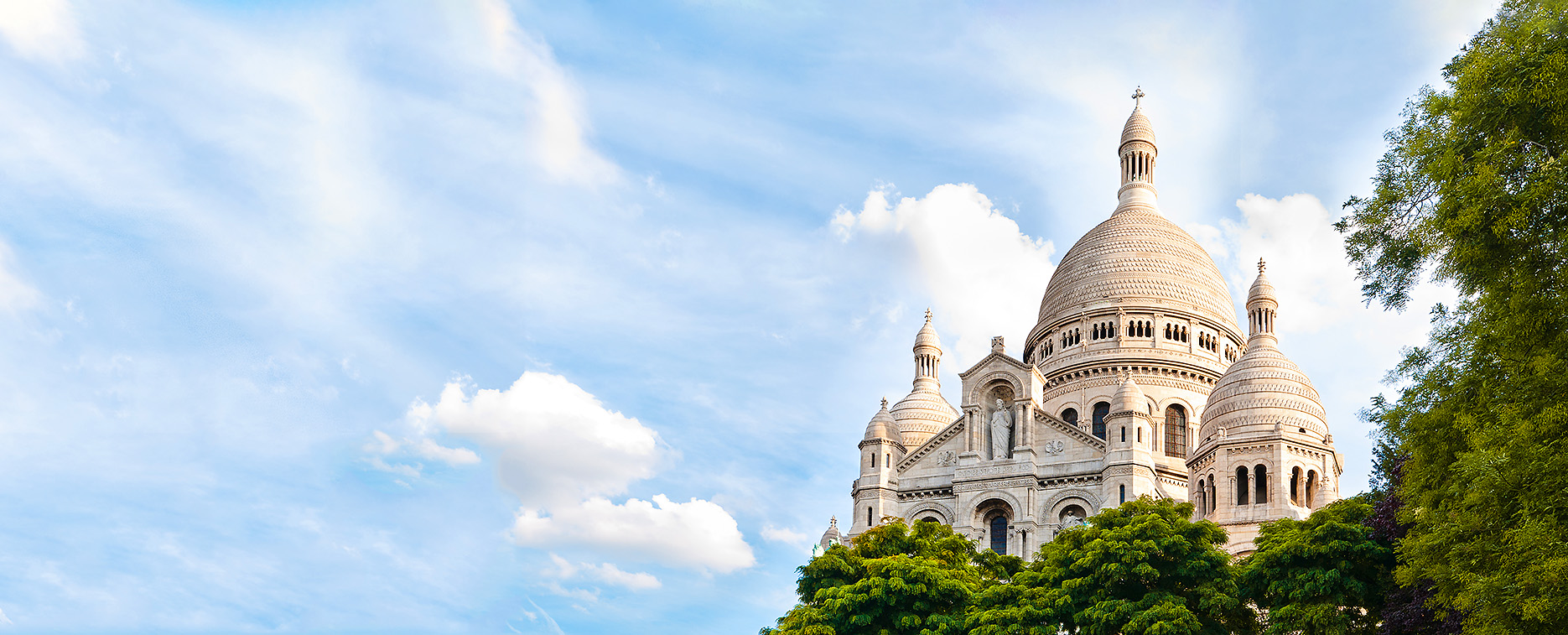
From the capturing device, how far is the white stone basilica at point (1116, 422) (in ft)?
183

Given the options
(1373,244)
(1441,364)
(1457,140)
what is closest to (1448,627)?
(1441,364)

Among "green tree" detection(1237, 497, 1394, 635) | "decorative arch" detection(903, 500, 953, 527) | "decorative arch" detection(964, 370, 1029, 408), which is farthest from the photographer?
"decorative arch" detection(964, 370, 1029, 408)

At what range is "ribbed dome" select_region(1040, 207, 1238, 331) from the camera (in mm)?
73625

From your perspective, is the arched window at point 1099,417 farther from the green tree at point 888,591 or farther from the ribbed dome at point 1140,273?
the green tree at point 888,591

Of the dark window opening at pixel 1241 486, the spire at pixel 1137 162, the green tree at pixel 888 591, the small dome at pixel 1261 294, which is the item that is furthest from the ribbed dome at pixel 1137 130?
the green tree at pixel 888 591

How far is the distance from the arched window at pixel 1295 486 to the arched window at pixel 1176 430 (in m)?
9.93

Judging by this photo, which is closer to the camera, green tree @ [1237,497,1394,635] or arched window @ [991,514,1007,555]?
green tree @ [1237,497,1394,635]

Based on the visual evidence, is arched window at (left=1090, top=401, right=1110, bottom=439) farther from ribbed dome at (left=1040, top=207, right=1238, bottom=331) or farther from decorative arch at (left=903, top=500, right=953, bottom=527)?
decorative arch at (left=903, top=500, right=953, bottom=527)

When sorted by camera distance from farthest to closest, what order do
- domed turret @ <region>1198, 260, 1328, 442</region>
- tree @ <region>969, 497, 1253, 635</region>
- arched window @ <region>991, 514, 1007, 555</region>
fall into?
domed turret @ <region>1198, 260, 1328, 442</region>, arched window @ <region>991, 514, 1007, 555</region>, tree @ <region>969, 497, 1253, 635</region>

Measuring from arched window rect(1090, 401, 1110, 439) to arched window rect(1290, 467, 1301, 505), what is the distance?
11781mm

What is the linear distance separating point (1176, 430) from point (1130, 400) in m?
15.0

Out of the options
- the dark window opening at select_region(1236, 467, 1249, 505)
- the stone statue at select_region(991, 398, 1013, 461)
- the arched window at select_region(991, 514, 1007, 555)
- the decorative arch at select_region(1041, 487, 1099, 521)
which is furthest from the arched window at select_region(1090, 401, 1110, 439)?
the decorative arch at select_region(1041, 487, 1099, 521)

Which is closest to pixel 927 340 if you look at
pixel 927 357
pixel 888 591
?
pixel 927 357

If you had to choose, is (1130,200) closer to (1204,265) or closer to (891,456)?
(1204,265)
